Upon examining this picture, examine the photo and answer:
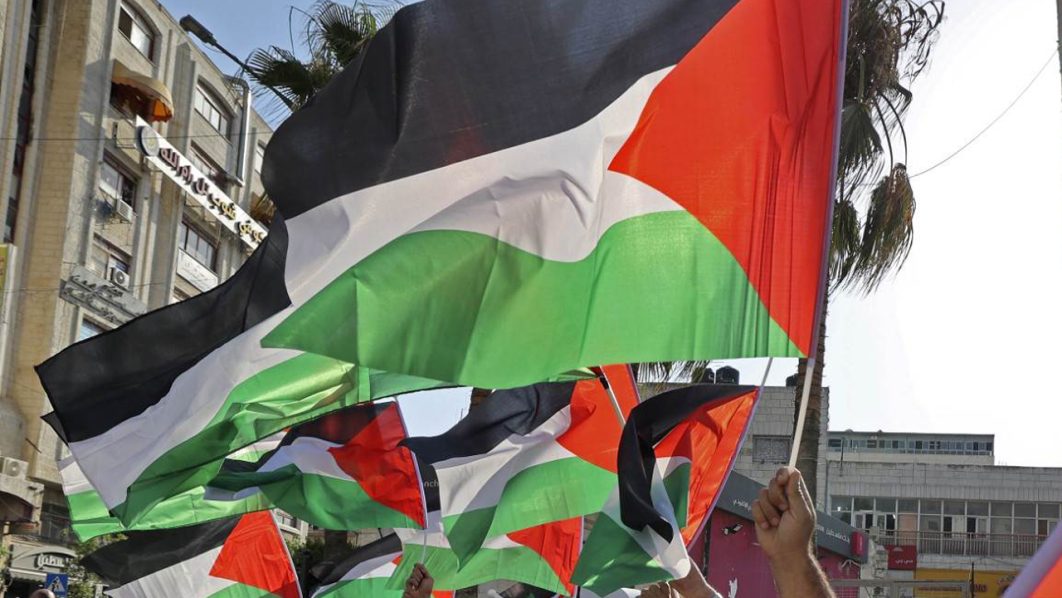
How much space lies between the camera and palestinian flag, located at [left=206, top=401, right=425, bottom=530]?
1052 cm

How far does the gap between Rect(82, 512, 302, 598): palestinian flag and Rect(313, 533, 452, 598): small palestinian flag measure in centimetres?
52

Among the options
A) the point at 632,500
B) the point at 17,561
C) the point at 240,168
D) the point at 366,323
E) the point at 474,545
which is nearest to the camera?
the point at 366,323

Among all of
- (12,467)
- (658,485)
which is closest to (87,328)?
(12,467)

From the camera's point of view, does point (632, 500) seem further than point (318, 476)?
No

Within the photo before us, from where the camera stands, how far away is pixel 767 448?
60.9 meters

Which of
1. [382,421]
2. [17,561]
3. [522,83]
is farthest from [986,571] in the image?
[522,83]

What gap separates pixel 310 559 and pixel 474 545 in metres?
29.1

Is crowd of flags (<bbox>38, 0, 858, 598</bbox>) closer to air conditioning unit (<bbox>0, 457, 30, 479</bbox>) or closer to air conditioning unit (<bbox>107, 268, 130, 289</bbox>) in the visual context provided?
air conditioning unit (<bbox>0, 457, 30, 479</bbox>)

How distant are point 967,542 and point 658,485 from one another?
187 feet

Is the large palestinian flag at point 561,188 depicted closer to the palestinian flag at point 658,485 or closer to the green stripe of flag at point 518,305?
the green stripe of flag at point 518,305

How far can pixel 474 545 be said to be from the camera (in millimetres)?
9461

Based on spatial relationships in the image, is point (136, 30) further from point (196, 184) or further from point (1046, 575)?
point (1046, 575)

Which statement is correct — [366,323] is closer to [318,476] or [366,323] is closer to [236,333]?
[236,333]

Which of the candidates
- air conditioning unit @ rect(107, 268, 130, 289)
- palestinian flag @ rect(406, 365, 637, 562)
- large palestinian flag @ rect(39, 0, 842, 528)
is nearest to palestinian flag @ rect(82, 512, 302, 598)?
palestinian flag @ rect(406, 365, 637, 562)
